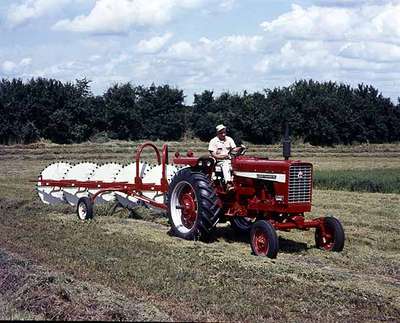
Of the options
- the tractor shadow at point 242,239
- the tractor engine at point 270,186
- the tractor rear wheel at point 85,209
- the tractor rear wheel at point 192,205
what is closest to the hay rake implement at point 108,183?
the tractor rear wheel at point 85,209

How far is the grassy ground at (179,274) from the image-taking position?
6266 mm

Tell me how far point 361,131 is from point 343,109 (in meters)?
2.79

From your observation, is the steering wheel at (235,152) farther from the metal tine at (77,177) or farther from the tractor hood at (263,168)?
the metal tine at (77,177)

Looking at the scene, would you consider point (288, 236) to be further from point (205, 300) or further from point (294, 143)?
point (294, 143)

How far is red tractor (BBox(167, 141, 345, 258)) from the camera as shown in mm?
9969

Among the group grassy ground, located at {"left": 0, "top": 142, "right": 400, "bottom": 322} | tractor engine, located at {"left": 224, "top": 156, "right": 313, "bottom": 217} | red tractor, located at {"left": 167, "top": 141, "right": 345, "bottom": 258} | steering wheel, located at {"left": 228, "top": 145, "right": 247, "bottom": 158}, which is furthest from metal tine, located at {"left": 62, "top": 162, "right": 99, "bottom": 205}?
tractor engine, located at {"left": 224, "top": 156, "right": 313, "bottom": 217}

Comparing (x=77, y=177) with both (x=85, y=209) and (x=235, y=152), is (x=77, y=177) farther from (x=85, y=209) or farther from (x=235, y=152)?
(x=235, y=152)

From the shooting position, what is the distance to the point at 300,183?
33.2ft

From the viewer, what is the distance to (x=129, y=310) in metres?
5.85

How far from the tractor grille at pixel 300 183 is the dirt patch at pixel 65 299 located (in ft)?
12.8

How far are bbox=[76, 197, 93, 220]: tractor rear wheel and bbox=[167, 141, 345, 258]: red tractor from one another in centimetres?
208

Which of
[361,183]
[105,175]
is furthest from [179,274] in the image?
[361,183]

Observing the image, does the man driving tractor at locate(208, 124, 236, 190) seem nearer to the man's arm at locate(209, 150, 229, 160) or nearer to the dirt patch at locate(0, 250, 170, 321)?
the man's arm at locate(209, 150, 229, 160)

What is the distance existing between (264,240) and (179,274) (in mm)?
2150
